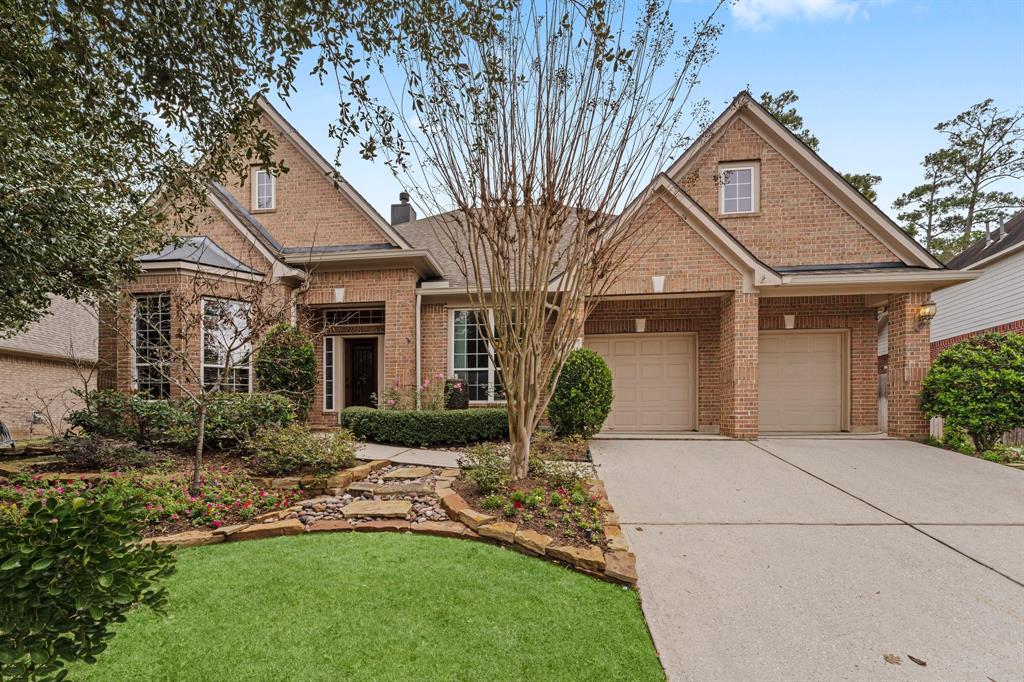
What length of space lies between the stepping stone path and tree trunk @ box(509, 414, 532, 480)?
0.83 metres

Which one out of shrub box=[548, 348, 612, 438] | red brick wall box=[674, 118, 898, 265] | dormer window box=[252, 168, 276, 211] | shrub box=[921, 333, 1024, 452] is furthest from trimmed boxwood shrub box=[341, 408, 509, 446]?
shrub box=[921, 333, 1024, 452]

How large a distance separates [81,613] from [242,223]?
33.7ft

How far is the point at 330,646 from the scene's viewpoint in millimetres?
2518

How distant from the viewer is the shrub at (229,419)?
22.4 ft

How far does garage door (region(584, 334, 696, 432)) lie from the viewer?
10688mm

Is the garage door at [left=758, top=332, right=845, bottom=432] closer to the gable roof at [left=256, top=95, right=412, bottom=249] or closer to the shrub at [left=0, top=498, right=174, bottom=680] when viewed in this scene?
the gable roof at [left=256, top=95, right=412, bottom=249]

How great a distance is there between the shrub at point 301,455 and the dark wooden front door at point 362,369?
6000 millimetres

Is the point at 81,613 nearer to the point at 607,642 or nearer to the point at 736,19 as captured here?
the point at 607,642

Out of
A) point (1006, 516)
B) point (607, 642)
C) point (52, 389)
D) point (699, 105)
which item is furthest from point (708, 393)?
point (52, 389)

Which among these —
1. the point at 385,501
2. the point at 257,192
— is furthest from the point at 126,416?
the point at 257,192

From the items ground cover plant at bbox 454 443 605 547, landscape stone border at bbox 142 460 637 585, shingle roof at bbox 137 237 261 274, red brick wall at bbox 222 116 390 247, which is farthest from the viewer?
red brick wall at bbox 222 116 390 247


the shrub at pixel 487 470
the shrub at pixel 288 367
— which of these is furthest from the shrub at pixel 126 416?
the shrub at pixel 487 470

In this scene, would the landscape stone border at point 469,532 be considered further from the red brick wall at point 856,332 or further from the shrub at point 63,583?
the red brick wall at point 856,332

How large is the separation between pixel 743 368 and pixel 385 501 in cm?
711
